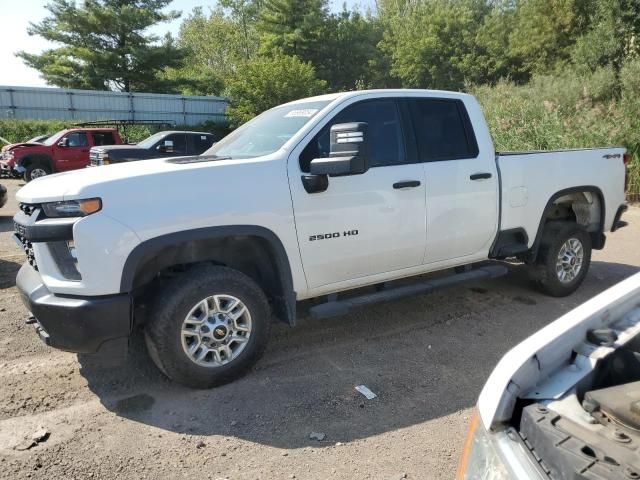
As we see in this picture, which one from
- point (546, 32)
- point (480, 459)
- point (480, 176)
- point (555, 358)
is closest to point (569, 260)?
point (480, 176)

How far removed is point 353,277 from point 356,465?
1573 millimetres

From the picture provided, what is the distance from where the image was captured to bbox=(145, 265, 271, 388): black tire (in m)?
3.38

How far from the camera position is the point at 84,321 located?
3.13m

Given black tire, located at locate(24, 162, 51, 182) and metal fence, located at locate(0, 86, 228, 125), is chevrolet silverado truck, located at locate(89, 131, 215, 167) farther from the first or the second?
metal fence, located at locate(0, 86, 228, 125)

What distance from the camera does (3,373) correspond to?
3918 mm

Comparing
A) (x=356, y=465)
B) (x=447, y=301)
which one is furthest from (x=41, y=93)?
(x=356, y=465)

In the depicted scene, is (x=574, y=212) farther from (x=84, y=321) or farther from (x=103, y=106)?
(x=103, y=106)

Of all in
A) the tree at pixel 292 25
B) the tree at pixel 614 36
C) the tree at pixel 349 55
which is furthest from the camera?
the tree at pixel 349 55

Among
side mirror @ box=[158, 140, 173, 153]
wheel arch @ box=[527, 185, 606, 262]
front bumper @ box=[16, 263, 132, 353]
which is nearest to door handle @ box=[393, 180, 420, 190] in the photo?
wheel arch @ box=[527, 185, 606, 262]

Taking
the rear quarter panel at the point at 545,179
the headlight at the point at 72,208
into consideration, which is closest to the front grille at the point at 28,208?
the headlight at the point at 72,208

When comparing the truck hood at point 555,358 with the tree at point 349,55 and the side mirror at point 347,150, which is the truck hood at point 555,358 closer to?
the side mirror at point 347,150

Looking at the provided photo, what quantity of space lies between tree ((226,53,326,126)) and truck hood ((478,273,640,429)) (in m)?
26.1

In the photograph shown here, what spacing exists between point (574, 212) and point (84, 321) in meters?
5.16

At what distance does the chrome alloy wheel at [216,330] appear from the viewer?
3.49 metres
